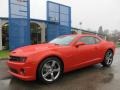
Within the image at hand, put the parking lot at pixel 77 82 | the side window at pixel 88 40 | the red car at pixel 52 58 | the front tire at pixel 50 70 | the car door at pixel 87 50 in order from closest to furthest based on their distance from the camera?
the parking lot at pixel 77 82 < the red car at pixel 52 58 < the front tire at pixel 50 70 < the car door at pixel 87 50 < the side window at pixel 88 40

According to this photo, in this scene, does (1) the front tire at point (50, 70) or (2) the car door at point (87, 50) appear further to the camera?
(2) the car door at point (87, 50)

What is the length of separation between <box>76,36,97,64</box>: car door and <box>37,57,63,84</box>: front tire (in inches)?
38.6

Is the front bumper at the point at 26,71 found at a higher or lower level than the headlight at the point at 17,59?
lower

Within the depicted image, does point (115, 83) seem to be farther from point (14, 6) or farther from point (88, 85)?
point (14, 6)

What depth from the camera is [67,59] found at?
21.6 feet

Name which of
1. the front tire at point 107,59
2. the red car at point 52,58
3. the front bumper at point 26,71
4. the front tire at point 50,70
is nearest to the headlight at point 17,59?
the red car at point 52,58

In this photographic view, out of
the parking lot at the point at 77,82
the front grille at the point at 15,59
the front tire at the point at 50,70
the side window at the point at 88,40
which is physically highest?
the side window at the point at 88,40

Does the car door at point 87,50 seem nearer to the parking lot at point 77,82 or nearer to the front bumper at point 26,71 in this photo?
the parking lot at point 77,82

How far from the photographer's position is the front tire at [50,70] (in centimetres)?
592

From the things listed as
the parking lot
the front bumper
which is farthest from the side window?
the front bumper

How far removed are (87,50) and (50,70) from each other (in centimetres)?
184

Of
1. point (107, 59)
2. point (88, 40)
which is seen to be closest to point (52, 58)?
point (88, 40)

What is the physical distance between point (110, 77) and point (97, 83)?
36.6 inches

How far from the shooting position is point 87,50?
290 inches
